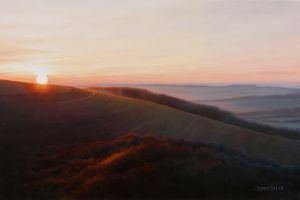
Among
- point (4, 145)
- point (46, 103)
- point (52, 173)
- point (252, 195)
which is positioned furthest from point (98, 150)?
point (46, 103)

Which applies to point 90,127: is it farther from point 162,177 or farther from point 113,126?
point 162,177

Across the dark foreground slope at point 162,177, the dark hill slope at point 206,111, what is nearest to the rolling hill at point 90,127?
the dark foreground slope at point 162,177

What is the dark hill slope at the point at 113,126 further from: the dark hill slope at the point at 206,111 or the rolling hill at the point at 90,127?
the dark hill slope at the point at 206,111

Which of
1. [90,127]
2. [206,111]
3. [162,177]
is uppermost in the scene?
[162,177]

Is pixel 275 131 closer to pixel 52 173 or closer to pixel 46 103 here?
pixel 46 103

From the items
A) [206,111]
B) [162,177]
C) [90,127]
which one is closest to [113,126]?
[90,127]

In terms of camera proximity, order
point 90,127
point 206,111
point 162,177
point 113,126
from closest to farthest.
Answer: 1. point 162,177
2. point 90,127
3. point 113,126
4. point 206,111

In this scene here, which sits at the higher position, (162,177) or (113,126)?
(162,177)

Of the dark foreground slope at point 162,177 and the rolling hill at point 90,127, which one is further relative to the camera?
the rolling hill at point 90,127

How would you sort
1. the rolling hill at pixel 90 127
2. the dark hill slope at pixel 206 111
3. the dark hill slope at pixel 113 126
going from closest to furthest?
the rolling hill at pixel 90 127 < the dark hill slope at pixel 113 126 < the dark hill slope at pixel 206 111
